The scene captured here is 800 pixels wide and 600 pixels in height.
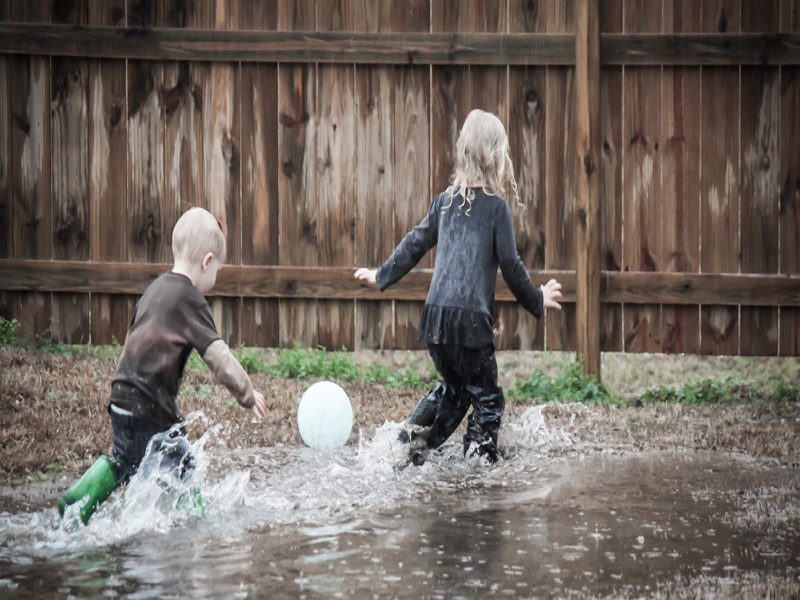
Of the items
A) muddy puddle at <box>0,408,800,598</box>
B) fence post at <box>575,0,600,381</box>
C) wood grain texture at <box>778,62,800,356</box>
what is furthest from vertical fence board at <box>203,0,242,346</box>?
wood grain texture at <box>778,62,800,356</box>

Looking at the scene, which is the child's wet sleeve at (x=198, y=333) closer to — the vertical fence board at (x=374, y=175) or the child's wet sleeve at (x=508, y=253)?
the child's wet sleeve at (x=508, y=253)

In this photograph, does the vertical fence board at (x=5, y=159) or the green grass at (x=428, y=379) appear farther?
the vertical fence board at (x=5, y=159)

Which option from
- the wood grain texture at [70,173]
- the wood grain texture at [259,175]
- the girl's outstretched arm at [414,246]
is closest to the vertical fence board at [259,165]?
the wood grain texture at [259,175]

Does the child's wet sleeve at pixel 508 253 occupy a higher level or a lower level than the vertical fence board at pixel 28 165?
lower

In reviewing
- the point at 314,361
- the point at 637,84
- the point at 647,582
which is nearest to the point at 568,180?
the point at 637,84

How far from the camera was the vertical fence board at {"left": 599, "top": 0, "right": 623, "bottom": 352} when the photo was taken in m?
8.97

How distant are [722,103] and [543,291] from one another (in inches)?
114

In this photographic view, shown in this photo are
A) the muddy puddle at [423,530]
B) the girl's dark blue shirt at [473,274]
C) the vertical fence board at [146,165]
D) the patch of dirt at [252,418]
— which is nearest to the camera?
the muddy puddle at [423,530]

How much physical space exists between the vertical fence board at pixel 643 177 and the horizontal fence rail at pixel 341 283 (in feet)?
0.41

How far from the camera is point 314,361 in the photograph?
29.7ft

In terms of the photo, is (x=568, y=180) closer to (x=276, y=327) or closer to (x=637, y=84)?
(x=637, y=84)

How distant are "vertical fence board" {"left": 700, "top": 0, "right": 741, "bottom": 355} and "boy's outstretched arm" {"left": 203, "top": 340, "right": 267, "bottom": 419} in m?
4.44

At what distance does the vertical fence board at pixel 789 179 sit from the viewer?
349 inches

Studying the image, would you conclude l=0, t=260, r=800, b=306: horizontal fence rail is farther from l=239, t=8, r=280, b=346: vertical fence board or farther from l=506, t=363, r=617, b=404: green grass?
l=506, t=363, r=617, b=404: green grass
